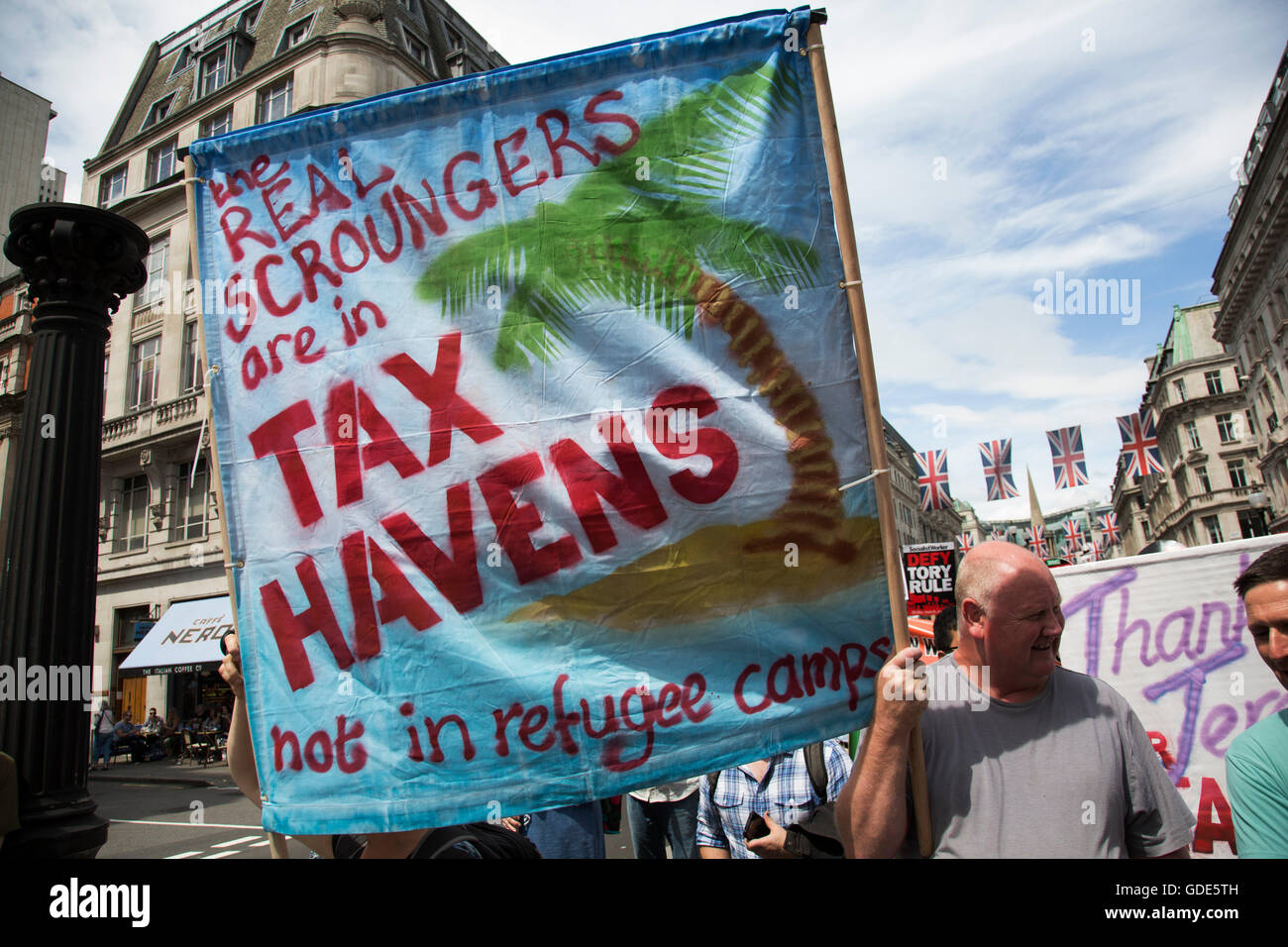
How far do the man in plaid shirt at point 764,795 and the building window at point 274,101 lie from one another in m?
28.6

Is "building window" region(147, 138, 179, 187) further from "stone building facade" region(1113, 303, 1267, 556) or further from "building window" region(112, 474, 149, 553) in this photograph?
"stone building facade" region(1113, 303, 1267, 556)

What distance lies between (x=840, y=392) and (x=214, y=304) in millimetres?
2160

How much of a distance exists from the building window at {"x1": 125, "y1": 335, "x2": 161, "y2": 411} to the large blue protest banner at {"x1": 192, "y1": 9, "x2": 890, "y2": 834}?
2985 centimetres

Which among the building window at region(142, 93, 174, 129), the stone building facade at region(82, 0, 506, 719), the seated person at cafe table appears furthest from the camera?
the building window at region(142, 93, 174, 129)

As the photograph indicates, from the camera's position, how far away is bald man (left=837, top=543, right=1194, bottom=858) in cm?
192

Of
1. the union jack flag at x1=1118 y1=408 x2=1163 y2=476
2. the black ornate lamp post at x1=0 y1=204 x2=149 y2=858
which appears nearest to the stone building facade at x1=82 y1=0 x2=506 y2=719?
the black ornate lamp post at x1=0 y1=204 x2=149 y2=858

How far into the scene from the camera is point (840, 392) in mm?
2305

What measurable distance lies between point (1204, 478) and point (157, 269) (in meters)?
82.2

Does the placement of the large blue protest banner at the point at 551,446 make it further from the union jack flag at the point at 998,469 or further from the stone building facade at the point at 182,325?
the union jack flag at the point at 998,469

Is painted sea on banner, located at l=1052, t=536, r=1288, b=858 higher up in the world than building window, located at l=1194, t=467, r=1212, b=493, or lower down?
lower down

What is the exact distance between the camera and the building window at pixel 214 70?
2962 centimetres

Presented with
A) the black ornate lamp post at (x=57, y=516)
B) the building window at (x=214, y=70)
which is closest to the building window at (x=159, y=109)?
the building window at (x=214, y=70)

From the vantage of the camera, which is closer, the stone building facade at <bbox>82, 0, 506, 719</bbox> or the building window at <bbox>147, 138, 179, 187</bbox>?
the stone building facade at <bbox>82, 0, 506, 719</bbox>
